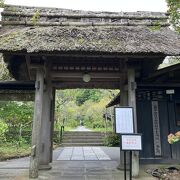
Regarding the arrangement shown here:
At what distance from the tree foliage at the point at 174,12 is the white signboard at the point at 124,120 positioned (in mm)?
4272

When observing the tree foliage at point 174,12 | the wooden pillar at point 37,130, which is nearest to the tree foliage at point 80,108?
the tree foliage at point 174,12

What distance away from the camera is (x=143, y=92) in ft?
26.5

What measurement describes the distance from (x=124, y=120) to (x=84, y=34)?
272 cm

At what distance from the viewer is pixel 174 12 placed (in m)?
8.80

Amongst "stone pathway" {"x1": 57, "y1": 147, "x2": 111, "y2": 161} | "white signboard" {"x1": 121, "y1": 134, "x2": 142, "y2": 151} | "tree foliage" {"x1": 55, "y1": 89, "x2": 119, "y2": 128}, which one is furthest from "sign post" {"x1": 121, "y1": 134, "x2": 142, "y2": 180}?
"tree foliage" {"x1": 55, "y1": 89, "x2": 119, "y2": 128}

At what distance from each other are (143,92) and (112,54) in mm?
2754

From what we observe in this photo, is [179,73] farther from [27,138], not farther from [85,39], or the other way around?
[27,138]

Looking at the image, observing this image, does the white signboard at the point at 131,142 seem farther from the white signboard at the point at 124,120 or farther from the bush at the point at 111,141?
the bush at the point at 111,141

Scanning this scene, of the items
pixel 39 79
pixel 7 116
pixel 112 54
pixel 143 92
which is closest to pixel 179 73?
pixel 143 92

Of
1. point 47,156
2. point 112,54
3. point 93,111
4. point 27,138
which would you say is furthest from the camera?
point 93,111

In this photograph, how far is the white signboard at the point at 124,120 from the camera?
17.9 ft

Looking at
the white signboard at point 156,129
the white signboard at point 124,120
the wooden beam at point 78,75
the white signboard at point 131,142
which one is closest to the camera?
the white signboard at point 131,142

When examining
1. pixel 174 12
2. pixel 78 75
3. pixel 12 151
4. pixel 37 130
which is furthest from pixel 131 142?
pixel 12 151

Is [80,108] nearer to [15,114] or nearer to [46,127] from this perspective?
[15,114]
